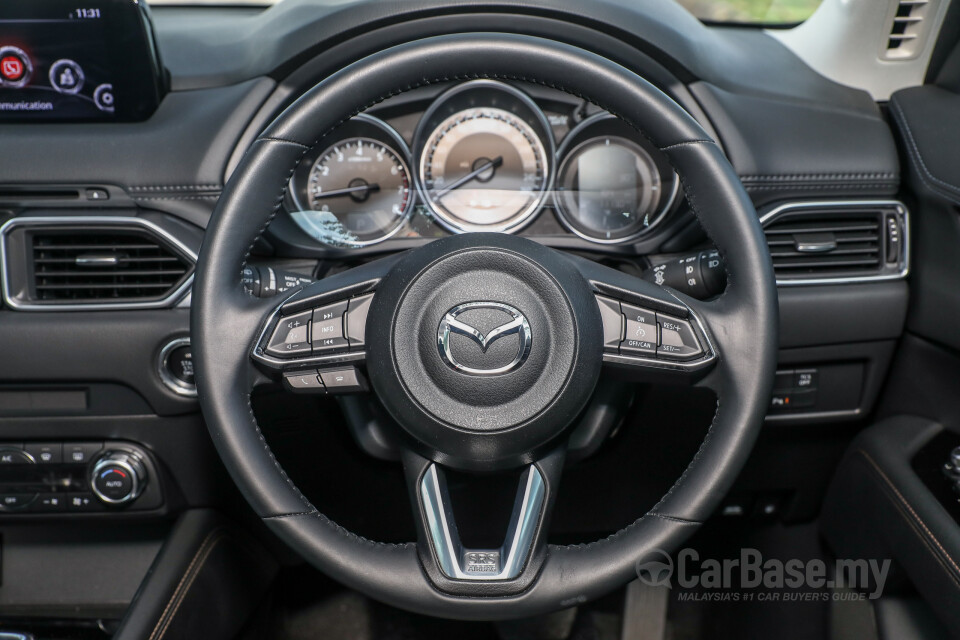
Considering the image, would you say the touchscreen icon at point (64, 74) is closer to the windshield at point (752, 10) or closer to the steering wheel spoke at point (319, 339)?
the windshield at point (752, 10)

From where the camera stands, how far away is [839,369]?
1.66 meters

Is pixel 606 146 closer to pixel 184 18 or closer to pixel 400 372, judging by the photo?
pixel 400 372

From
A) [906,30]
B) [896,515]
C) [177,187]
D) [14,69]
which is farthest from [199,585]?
[906,30]

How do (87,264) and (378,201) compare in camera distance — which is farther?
(378,201)

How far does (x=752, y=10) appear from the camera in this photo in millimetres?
1842

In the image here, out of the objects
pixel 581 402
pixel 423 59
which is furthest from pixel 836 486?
pixel 423 59

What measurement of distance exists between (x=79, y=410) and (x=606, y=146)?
1050 millimetres

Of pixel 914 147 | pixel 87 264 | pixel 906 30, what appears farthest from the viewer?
pixel 906 30

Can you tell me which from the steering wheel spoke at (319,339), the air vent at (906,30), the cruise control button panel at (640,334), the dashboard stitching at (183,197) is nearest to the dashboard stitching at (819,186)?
the air vent at (906,30)

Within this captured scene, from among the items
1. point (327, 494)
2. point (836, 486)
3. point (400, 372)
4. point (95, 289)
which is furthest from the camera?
point (836, 486)

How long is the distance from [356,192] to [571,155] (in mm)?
400

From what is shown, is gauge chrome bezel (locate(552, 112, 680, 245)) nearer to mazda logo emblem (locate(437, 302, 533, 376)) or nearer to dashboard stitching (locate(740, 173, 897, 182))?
dashboard stitching (locate(740, 173, 897, 182))

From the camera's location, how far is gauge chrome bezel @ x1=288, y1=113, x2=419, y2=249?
5.10 ft

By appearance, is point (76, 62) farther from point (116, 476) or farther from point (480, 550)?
point (480, 550)
